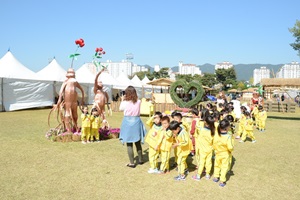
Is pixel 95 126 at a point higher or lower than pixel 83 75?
lower

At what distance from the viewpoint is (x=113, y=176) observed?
5066 millimetres

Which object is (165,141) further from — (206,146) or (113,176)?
(113,176)

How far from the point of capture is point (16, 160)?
5.98 meters

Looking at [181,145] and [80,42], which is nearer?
[181,145]

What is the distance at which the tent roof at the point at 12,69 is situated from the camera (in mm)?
17634

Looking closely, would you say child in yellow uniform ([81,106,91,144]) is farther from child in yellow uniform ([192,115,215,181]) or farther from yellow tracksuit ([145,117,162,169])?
child in yellow uniform ([192,115,215,181])

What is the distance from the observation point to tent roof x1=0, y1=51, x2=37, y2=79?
17.6 metres

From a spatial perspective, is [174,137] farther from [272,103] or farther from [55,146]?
[272,103]

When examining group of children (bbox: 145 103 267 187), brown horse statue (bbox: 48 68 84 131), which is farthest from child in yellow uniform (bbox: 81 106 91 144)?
group of children (bbox: 145 103 267 187)

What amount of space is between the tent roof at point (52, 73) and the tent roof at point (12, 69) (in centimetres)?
142

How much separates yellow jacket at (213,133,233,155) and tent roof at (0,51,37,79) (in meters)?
16.8

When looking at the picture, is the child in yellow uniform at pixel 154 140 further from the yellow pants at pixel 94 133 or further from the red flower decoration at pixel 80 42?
the red flower decoration at pixel 80 42

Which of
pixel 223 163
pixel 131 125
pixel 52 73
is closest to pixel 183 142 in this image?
pixel 223 163

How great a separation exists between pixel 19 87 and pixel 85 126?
12.6 metres
